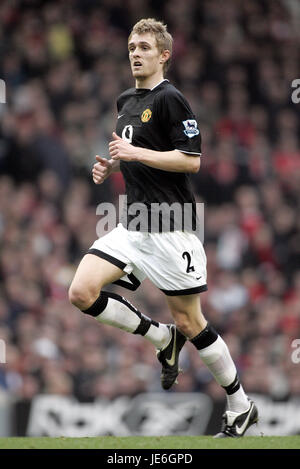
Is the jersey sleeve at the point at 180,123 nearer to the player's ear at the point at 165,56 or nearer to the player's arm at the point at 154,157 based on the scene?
the player's arm at the point at 154,157

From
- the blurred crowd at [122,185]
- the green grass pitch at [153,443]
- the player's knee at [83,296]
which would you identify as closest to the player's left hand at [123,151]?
the player's knee at [83,296]

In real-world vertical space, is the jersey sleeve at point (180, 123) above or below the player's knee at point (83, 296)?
above

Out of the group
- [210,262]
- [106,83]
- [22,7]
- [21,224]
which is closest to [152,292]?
[210,262]

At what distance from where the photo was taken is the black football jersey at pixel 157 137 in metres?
5.80

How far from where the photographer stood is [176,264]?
19.5ft

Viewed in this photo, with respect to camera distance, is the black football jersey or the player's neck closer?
the black football jersey

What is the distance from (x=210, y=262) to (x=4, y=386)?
3.05 metres

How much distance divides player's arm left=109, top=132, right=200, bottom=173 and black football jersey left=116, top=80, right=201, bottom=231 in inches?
2.0

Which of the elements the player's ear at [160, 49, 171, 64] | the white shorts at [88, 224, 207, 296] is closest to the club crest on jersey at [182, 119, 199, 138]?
the player's ear at [160, 49, 171, 64]

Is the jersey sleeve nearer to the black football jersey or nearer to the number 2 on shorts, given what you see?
the black football jersey

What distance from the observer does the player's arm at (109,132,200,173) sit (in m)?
5.67

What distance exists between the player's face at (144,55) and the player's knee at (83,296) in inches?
52.9

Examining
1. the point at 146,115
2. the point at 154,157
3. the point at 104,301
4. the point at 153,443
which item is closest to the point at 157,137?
the point at 146,115

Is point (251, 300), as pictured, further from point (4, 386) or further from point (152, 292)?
point (4, 386)
